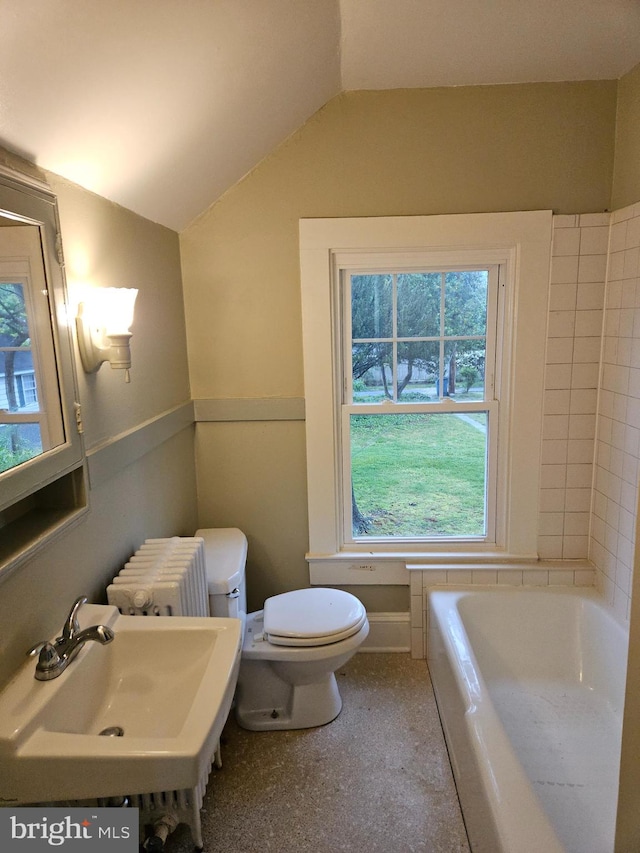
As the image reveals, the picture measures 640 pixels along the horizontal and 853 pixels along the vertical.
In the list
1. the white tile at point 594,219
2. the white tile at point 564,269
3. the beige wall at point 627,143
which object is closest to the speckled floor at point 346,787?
the white tile at point 564,269

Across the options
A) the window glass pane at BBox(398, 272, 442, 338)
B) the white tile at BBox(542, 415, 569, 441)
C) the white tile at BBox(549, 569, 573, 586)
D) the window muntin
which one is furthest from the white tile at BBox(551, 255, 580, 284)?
the white tile at BBox(549, 569, 573, 586)

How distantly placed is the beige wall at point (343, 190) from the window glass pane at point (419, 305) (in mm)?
270

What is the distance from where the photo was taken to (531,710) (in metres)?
2.06

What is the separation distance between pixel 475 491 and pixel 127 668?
1682 millimetres

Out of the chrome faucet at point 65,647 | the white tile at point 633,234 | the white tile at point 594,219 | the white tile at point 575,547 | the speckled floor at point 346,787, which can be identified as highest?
the white tile at point 594,219

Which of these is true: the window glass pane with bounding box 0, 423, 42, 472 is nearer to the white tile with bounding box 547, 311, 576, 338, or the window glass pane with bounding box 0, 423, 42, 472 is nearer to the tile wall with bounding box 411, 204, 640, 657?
the tile wall with bounding box 411, 204, 640, 657

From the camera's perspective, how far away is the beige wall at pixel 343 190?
213 cm

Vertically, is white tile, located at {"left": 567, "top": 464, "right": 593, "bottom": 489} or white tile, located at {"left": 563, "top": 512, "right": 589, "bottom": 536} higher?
white tile, located at {"left": 567, "top": 464, "right": 593, "bottom": 489}

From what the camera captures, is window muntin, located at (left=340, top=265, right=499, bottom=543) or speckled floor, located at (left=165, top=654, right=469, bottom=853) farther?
window muntin, located at (left=340, top=265, right=499, bottom=543)

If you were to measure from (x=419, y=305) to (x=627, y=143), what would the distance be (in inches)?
37.3

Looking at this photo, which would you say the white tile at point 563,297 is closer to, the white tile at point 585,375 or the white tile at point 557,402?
the white tile at point 585,375

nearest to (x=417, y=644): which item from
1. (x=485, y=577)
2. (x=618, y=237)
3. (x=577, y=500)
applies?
(x=485, y=577)

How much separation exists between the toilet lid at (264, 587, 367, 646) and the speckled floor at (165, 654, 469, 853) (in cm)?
40

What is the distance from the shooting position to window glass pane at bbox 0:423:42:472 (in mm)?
1169
